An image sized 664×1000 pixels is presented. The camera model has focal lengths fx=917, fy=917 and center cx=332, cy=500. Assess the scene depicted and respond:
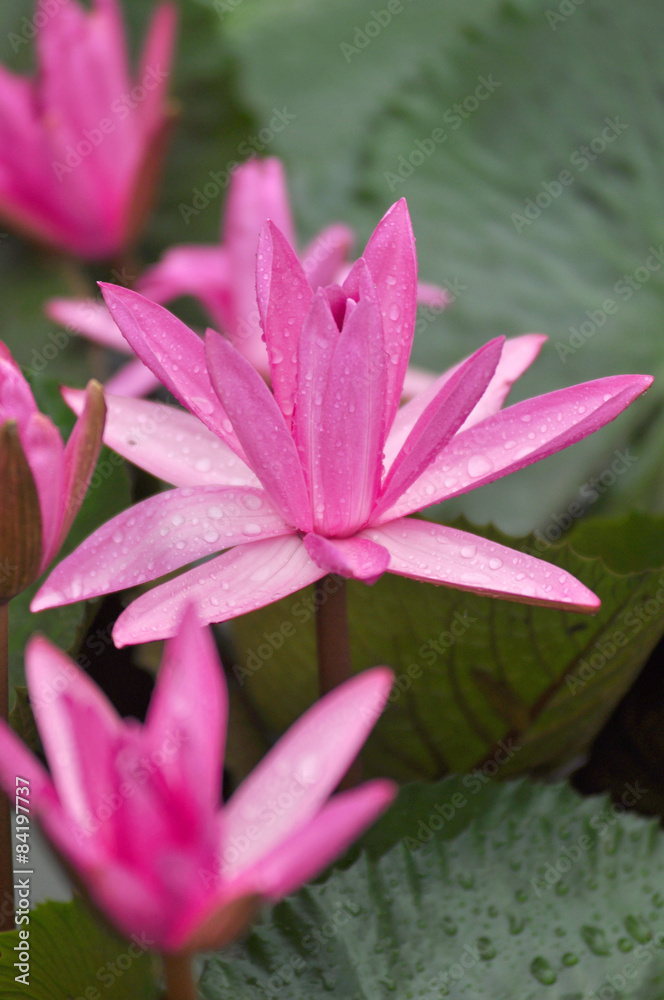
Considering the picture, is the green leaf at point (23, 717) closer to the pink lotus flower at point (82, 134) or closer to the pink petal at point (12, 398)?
the pink petal at point (12, 398)

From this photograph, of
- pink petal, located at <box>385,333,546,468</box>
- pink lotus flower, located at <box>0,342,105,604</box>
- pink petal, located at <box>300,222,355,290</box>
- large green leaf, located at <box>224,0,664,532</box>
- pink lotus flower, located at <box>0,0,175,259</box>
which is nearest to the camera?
pink lotus flower, located at <box>0,342,105,604</box>

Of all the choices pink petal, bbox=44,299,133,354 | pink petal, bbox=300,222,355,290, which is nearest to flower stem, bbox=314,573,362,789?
A: pink petal, bbox=300,222,355,290

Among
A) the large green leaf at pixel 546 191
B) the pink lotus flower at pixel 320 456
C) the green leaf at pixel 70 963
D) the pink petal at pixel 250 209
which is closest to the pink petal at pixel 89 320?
the pink petal at pixel 250 209

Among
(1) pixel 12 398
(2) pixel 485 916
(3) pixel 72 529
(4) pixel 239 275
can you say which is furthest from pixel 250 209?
(2) pixel 485 916

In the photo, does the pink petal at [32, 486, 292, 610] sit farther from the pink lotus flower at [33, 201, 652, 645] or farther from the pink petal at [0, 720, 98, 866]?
the pink petal at [0, 720, 98, 866]

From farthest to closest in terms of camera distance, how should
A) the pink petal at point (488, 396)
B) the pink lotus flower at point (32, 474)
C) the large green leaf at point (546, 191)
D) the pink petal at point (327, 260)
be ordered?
the large green leaf at point (546, 191), the pink petal at point (327, 260), the pink petal at point (488, 396), the pink lotus flower at point (32, 474)
